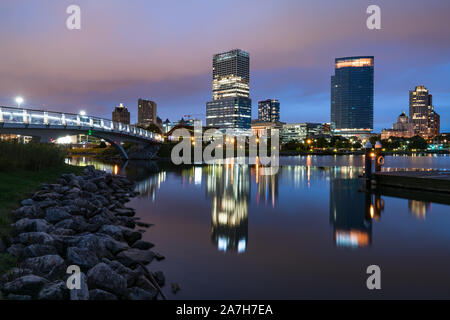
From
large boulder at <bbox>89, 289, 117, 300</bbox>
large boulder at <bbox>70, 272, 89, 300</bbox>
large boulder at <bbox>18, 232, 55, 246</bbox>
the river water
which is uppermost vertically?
large boulder at <bbox>18, 232, 55, 246</bbox>

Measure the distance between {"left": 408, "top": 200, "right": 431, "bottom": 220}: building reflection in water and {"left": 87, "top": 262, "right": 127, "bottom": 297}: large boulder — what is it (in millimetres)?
14407

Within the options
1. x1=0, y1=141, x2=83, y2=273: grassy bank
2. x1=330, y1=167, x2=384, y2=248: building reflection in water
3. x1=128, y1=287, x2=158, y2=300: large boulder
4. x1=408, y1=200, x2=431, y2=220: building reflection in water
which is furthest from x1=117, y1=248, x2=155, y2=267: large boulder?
x1=408, y1=200, x2=431, y2=220: building reflection in water

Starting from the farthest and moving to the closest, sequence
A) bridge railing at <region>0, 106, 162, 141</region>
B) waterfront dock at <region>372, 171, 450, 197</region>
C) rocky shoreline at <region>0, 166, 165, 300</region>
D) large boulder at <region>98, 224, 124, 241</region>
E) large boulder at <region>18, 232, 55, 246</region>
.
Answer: bridge railing at <region>0, 106, 162, 141</region>, waterfront dock at <region>372, 171, 450, 197</region>, large boulder at <region>98, 224, 124, 241</region>, large boulder at <region>18, 232, 55, 246</region>, rocky shoreline at <region>0, 166, 165, 300</region>

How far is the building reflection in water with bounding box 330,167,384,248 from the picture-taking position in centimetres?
1204

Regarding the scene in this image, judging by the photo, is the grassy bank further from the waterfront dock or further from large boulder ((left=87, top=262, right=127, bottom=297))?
the waterfront dock

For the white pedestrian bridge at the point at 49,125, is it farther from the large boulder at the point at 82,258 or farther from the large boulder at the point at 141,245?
the large boulder at the point at 82,258

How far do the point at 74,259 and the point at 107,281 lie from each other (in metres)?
1.48

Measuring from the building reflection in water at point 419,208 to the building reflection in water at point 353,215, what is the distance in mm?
1492

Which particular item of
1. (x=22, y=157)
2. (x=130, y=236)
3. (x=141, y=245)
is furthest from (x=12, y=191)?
(x=22, y=157)

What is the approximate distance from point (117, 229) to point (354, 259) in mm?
7591

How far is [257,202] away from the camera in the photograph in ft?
66.7

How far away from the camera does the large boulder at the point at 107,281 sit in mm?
6434
